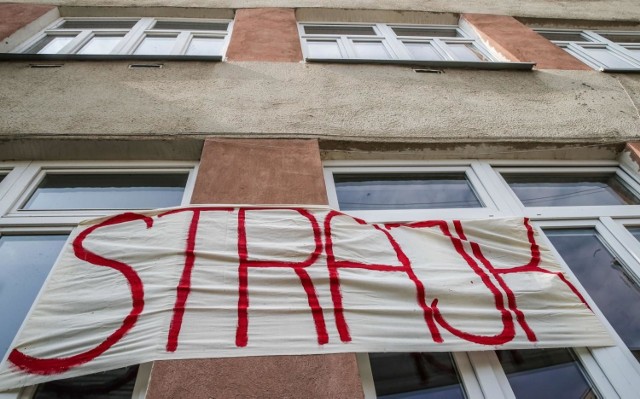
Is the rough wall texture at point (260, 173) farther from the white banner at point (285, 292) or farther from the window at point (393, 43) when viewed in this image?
the window at point (393, 43)

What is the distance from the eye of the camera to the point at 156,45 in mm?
4559

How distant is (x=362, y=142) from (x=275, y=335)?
1746 mm

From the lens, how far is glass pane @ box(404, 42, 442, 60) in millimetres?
4684

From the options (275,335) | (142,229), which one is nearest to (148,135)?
(142,229)

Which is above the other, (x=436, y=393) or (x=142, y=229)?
(x=142, y=229)

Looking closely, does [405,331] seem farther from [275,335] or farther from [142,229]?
[142,229]

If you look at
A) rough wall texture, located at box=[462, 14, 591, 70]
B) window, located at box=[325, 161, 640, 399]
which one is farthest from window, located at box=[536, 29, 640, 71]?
window, located at box=[325, 161, 640, 399]

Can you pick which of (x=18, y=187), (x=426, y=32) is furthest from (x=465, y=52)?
(x=18, y=187)

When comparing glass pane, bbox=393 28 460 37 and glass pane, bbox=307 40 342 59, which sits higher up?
glass pane, bbox=393 28 460 37

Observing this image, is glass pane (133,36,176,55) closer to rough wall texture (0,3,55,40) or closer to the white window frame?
rough wall texture (0,3,55,40)

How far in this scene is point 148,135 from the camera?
9.50 ft

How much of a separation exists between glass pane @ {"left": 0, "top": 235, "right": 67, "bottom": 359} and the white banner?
234mm

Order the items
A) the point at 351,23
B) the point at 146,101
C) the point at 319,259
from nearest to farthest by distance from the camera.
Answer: the point at 319,259
the point at 146,101
the point at 351,23

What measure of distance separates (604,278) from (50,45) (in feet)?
19.6
